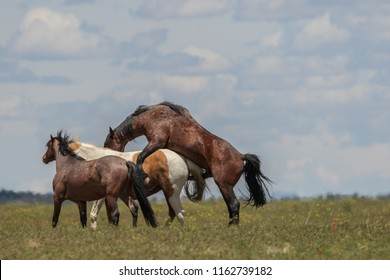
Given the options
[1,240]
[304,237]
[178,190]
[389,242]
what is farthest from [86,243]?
[178,190]

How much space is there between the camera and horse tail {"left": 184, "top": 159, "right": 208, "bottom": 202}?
77.6ft

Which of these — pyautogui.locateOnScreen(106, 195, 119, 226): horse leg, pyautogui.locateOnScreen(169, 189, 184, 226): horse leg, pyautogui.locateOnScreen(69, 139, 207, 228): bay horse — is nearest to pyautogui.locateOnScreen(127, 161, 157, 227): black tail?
pyautogui.locateOnScreen(106, 195, 119, 226): horse leg

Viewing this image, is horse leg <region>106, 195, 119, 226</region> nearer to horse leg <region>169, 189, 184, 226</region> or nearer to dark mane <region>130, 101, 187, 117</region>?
horse leg <region>169, 189, 184, 226</region>

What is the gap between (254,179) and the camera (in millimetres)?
23625

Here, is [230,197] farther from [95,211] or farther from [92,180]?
[92,180]

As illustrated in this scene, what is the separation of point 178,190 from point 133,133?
1.78 metres

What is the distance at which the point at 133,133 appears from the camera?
24.3 meters

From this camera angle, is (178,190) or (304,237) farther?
(178,190)

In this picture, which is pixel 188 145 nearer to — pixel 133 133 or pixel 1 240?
pixel 133 133

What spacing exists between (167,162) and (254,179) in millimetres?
1892

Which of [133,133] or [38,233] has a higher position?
[133,133]

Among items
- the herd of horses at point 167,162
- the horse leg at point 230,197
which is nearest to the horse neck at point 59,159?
the herd of horses at point 167,162

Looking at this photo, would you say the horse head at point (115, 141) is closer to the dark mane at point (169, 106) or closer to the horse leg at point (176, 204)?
A: the dark mane at point (169, 106)
